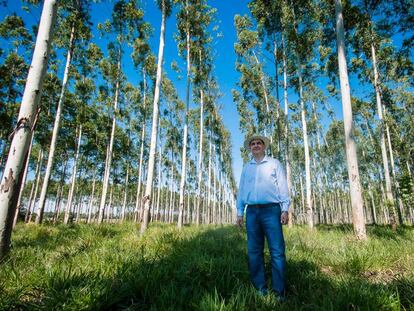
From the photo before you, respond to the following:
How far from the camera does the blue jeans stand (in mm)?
2727

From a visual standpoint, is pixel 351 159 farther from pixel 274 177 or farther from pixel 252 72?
pixel 252 72

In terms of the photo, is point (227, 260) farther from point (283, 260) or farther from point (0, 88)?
point (0, 88)

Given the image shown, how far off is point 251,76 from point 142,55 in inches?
341

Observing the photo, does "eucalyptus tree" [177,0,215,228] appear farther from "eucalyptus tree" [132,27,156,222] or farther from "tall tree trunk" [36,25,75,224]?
"tall tree trunk" [36,25,75,224]

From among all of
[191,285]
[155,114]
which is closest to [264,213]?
[191,285]

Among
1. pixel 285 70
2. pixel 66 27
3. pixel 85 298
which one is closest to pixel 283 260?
pixel 85 298

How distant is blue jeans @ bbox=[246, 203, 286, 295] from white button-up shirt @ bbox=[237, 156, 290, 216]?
0.11 metres

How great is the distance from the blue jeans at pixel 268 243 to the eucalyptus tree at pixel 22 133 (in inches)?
131

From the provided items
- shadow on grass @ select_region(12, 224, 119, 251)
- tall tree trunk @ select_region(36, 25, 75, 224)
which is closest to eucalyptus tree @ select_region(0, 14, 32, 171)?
tall tree trunk @ select_region(36, 25, 75, 224)

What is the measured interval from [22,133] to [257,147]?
347 cm

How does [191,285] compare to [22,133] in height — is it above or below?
below

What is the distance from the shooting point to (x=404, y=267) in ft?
11.7

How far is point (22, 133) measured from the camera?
3672 millimetres

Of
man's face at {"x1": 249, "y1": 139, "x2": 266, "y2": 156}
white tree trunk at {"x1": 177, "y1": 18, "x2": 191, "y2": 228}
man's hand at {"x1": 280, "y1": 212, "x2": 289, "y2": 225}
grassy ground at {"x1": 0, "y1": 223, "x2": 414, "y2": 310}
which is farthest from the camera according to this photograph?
white tree trunk at {"x1": 177, "y1": 18, "x2": 191, "y2": 228}
